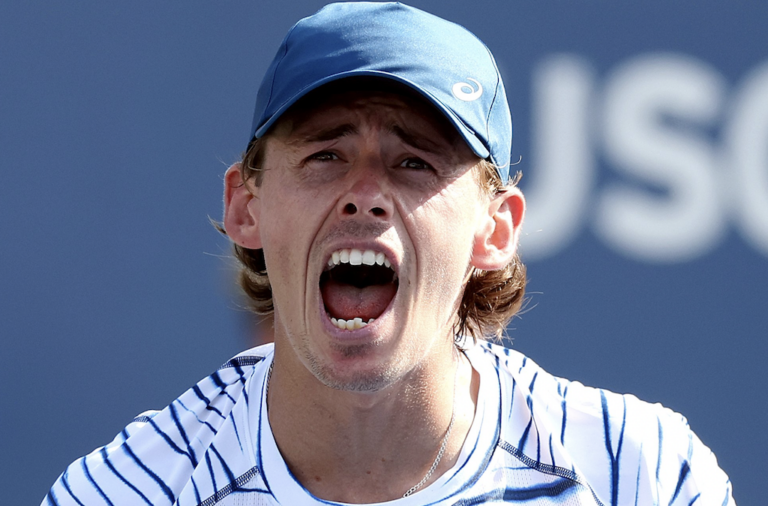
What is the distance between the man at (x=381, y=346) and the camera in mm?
1580

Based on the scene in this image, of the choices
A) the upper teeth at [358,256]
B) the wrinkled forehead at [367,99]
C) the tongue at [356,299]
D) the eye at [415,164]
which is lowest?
the tongue at [356,299]

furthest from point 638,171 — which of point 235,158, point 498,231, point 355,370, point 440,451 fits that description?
point 355,370

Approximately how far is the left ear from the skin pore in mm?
31

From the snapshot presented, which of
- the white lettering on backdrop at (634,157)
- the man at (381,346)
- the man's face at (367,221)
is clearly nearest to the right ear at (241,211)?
the man at (381,346)

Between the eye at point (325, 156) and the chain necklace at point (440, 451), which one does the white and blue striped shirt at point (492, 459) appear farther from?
the eye at point (325, 156)

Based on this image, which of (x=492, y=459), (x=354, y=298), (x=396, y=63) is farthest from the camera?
(x=354, y=298)

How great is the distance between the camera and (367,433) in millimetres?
1714

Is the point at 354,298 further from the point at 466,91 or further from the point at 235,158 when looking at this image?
the point at 235,158

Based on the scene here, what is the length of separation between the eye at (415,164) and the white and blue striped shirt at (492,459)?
1.58 ft

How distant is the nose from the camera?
61.2 inches

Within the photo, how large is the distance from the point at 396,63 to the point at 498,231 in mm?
468

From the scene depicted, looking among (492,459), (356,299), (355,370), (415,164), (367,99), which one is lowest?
(492,459)

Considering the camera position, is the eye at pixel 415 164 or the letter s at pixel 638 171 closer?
the eye at pixel 415 164

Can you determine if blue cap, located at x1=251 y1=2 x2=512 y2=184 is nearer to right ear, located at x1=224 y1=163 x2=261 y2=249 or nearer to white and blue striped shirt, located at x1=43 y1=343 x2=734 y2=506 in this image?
right ear, located at x1=224 y1=163 x2=261 y2=249
